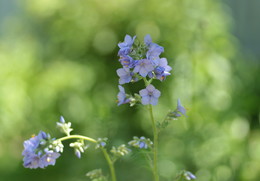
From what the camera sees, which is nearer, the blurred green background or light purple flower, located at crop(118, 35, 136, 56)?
light purple flower, located at crop(118, 35, 136, 56)

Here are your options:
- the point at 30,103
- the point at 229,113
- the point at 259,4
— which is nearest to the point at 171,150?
the point at 229,113

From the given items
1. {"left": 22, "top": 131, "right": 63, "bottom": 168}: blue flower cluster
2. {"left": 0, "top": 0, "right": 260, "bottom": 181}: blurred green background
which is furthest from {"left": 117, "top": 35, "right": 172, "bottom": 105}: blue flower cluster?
{"left": 0, "top": 0, "right": 260, "bottom": 181}: blurred green background

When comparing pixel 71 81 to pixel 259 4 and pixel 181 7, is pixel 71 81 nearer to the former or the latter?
pixel 181 7

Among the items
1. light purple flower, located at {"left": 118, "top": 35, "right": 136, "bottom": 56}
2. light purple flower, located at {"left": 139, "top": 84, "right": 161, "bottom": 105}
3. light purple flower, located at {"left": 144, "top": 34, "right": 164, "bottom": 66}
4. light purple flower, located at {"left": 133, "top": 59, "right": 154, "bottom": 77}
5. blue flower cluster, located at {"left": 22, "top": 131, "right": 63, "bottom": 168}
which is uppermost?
light purple flower, located at {"left": 118, "top": 35, "right": 136, "bottom": 56}

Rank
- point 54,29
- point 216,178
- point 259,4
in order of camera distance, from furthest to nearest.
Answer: point 259,4, point 54,29, point 216,178

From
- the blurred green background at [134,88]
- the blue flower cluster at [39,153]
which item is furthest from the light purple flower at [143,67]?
the blurred green background at [134,88]

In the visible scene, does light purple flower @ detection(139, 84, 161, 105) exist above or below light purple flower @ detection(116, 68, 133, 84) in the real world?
below

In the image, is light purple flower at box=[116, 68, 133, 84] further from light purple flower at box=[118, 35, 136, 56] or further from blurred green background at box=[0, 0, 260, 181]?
blurred green background at box=[0, 0, 260, 181]
